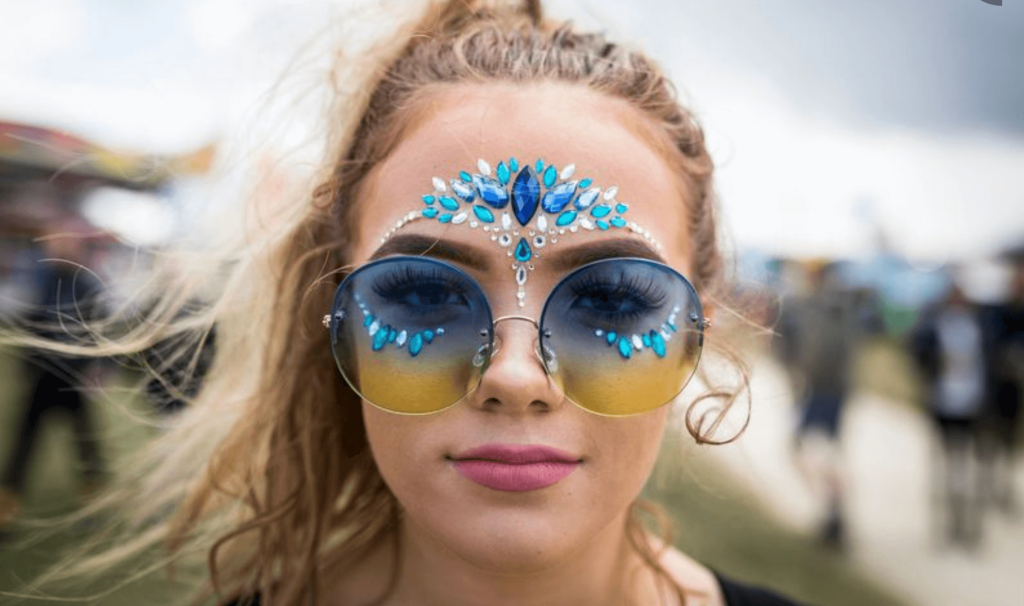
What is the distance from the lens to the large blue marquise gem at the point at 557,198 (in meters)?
1.42

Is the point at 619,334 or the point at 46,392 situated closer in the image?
the point at 619,334

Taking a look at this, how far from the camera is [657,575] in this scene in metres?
1.85

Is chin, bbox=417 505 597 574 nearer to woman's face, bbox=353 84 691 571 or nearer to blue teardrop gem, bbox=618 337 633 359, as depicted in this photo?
woman's face, bbox=353 84 691 571

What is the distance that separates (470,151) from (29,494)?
5.02m

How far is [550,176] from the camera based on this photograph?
4.68 ft

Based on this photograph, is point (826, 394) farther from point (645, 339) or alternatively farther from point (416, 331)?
point (416, 331)

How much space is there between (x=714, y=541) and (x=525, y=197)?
4.23 meters

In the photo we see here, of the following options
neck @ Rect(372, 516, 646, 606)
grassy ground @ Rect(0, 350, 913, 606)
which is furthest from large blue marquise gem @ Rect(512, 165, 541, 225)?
grassy ground @ Rect(0, 350, 913, 606)

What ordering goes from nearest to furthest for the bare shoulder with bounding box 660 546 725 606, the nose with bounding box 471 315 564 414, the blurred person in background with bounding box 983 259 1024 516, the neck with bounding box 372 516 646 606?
the nose with bounding box 471 315 564 414, the neck with bounding box 372 516 646 606, the bare shoulder with bounding box 660 546 725 606, the blurred person in background with bounding box 983 259 1024 516

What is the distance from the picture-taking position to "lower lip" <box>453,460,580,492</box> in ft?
4.52

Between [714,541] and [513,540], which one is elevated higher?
[513,540]

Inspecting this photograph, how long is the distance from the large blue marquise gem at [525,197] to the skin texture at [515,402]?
6 cm

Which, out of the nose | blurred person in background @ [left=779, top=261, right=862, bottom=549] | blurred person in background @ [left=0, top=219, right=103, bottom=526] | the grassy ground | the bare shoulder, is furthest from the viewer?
blurred person in background @ [left=779, top=261, right=862, bottom=549]

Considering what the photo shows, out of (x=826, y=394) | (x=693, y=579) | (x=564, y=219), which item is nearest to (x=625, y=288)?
(x=564, y=219)
